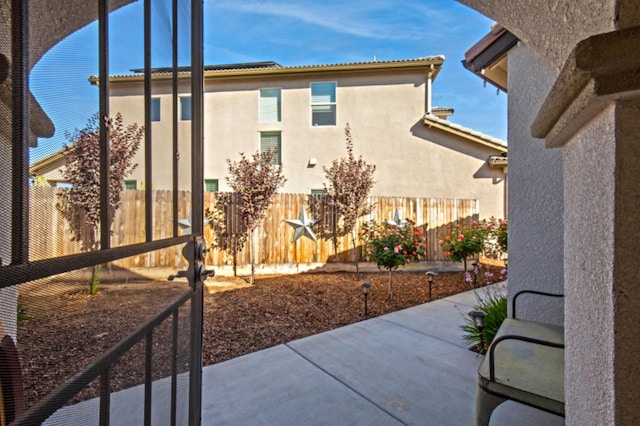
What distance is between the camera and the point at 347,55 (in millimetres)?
9773

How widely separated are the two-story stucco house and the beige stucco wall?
0.09 feet

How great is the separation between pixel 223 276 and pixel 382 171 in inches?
214

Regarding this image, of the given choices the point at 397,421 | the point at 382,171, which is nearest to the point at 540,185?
the point at 397,421

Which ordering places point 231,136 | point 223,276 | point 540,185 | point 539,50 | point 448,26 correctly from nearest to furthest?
point 539,50 < point 540,185 < point 448,26 < point 223,276 < point 231,136

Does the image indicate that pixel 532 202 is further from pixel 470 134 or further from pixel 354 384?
pixel 470 134

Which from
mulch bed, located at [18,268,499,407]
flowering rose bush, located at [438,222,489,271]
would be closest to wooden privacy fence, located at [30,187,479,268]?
mulch bed, located at [18,268,499,407]

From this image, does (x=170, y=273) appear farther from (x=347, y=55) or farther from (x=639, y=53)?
(x=347, y=55)

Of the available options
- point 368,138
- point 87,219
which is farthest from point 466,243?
point 87,219

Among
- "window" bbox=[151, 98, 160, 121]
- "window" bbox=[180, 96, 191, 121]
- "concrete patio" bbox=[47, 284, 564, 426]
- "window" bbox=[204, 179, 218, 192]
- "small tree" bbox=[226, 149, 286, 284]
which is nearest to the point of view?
"window" bbox=[151, 98, 160, 121]

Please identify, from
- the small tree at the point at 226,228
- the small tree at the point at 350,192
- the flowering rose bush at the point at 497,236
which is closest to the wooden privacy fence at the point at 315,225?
the small tree at the point at 226,228

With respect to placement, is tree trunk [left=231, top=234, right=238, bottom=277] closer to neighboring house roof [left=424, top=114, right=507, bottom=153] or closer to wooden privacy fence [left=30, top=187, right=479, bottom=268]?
wooden privacy fence [left=30, top=187, right=479, bottom=268]

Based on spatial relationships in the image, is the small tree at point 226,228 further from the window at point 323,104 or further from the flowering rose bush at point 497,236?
the flowering rose bush at point 497,236

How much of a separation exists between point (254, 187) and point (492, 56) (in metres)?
4.67

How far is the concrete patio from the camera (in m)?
2.32
